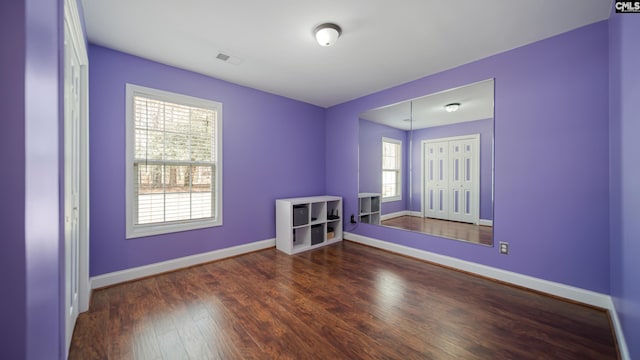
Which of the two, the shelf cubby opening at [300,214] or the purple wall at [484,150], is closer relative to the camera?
the purple wall at [484,150]

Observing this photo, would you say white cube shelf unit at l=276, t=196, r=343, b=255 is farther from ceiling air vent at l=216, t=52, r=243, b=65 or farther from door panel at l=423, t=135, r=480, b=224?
ceiling air vent at l=216, t=52, r=243, b=65

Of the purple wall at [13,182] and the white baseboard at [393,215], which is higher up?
the purple wall at [13,182]

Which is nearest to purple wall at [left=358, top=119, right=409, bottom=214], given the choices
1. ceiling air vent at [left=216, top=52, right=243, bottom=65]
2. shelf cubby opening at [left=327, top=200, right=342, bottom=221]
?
shelf cubby opening at [left=327, top=200, right=342, bottom=221]

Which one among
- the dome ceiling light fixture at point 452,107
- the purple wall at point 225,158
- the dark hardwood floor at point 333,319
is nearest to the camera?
the dark hardwood floor at point 333,319

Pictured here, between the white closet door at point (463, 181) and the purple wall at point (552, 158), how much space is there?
0.86ft

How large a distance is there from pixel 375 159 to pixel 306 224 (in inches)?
61.6

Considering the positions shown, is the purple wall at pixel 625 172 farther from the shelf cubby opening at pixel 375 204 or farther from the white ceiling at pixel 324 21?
the shelf cubby opening at pixel 375 204

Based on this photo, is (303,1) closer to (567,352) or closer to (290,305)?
(290,305)

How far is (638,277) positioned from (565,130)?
1565 millimetres

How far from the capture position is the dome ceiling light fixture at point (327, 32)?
2229 mm

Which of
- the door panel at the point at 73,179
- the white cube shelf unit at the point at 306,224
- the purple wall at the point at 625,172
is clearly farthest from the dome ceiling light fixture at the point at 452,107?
the door panel at the point at 73,179

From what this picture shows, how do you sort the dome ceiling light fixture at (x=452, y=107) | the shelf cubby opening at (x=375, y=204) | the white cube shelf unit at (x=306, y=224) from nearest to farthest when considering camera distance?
the dome ceiling light fixture at (x=452, y=107) < the white cube shelf unit at (x=306, y=224) < the shelf cubby opening at (x=375, y=204)

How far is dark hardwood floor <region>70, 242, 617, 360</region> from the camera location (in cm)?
169

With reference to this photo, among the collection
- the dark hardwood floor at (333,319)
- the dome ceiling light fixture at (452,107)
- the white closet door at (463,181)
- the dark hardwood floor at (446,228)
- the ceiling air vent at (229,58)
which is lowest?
the dark hardwood floor at (333,319)
